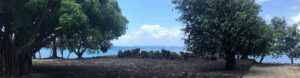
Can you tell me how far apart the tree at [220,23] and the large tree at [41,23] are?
448 centimetres

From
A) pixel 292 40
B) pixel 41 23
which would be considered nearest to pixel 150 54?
pixel 292 40

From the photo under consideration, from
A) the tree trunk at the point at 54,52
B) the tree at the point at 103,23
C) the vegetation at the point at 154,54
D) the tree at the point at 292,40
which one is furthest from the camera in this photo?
the tree trunk at the point at 54,52

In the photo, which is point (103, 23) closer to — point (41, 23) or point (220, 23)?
point (41, 23)

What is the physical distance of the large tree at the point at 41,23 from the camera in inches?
747

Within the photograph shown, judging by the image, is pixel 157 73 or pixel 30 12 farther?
pixel 157 73

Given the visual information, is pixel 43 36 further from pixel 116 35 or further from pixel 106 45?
pixel 106 45

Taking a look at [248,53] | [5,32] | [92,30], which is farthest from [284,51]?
[5,32]

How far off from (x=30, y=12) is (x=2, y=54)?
3293 mm

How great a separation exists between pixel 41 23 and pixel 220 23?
32.1ft

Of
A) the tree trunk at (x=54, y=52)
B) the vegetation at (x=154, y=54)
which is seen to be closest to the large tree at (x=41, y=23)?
the vegetation at (x=154, y=54)

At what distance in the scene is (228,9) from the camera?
88.4ft

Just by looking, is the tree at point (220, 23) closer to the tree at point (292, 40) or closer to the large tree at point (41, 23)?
the large tree at point (41, 23)

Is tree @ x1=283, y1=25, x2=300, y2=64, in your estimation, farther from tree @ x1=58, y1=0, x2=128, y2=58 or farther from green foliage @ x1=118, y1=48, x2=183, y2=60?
tree @ x1=58, y1=0, x2=128, y2=58

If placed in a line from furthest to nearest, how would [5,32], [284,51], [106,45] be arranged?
[106,45]
[284,51]
[5,32]
